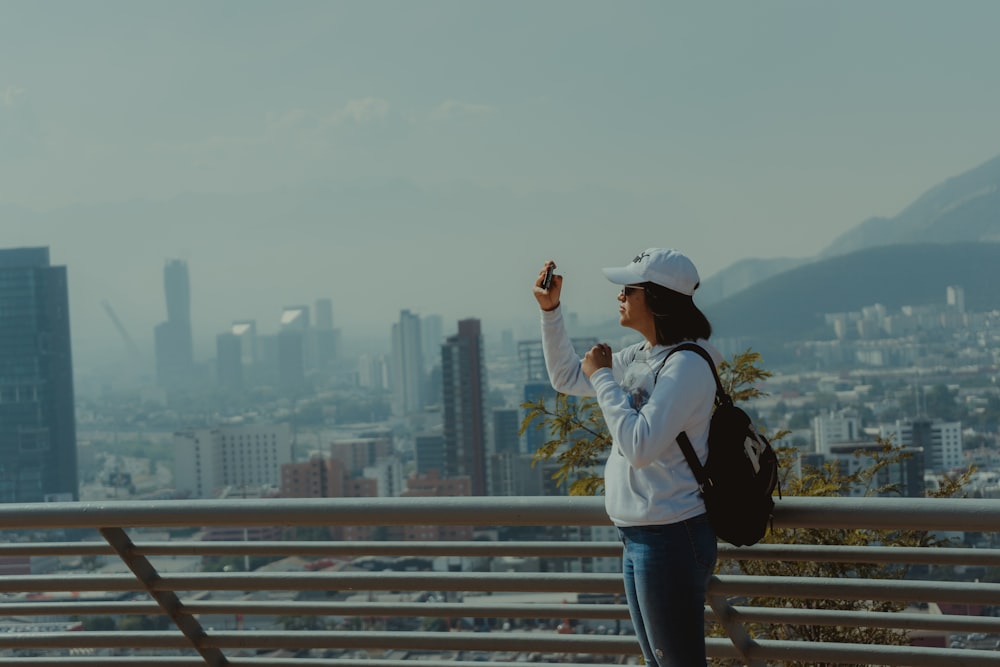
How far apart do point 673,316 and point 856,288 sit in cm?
7707

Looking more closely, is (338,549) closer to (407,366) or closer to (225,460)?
(225,460)

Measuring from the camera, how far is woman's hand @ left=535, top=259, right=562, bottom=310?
2.64 metres

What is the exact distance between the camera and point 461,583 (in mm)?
2793

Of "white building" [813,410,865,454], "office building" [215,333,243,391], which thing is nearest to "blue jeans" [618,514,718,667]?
"white building" [813,410,865,454]

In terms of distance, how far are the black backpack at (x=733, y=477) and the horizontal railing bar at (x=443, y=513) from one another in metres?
0.17

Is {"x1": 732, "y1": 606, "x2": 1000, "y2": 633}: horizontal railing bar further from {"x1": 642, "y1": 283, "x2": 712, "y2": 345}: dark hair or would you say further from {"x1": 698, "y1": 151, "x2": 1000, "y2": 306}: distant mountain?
{"x1": 698, "y1": 151, "x2": 1000, "y2": 306}: distant mountain

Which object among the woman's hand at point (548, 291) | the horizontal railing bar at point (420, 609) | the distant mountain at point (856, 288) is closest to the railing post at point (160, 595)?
the horizontal railing bar at point (420, 609)

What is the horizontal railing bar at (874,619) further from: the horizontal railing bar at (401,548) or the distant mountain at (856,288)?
the distant mountain at (856,288)

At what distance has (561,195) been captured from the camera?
134m

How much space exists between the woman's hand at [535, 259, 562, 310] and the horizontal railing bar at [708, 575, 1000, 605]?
695 millimetres

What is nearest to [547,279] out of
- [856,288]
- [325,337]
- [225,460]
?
[856,288]

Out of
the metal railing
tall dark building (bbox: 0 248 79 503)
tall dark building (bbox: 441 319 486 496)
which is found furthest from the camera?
tall dark building (bbox: 0 248 79 503)

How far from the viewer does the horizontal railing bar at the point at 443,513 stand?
93.0 inches

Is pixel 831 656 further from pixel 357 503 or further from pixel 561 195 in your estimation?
pixel 561 195
